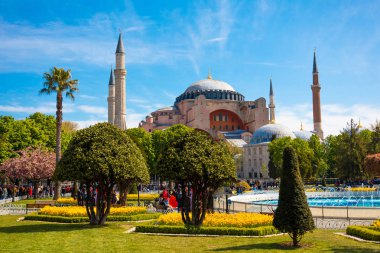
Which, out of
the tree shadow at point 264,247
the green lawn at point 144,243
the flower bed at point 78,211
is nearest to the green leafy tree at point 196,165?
the green lawn at point 144,243

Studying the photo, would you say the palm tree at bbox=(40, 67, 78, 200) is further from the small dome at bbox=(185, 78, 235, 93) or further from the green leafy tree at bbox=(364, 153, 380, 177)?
the small dome at bbox=(185, 78, 235, 93)

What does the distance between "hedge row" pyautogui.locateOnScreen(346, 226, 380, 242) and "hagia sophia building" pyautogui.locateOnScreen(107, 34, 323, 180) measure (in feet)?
163

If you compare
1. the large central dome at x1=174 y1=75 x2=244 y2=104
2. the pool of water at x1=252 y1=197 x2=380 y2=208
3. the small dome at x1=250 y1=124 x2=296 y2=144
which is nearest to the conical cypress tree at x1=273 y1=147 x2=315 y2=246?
the pool of water at x1=252 y1=197 x2=380 y2=208

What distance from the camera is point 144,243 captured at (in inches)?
438

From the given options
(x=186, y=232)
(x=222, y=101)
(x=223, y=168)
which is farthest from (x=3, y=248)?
(x=222, y=101)

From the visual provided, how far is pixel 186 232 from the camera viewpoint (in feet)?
41.7

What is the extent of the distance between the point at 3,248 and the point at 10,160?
93.7 ft

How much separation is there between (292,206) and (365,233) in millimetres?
2698

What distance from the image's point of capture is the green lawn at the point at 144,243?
10133mm

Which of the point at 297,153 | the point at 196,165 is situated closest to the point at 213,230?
the point at 196,165

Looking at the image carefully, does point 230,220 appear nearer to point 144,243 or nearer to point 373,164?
point 144,243

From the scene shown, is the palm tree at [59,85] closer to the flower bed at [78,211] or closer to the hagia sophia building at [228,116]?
the flower bed at [78,211]

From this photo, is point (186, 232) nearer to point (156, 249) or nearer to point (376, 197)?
point (156, 249)

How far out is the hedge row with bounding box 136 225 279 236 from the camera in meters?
12.3
